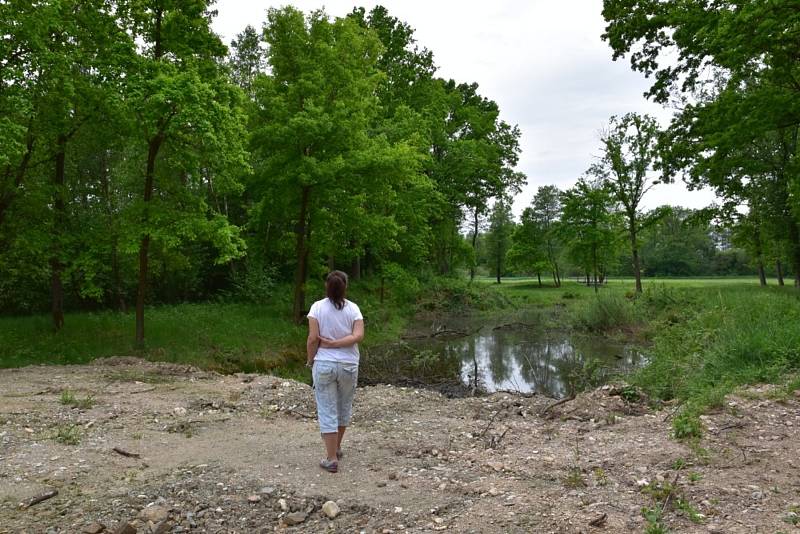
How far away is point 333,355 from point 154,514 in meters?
2.03

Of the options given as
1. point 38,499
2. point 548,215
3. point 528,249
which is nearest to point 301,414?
point 38,499

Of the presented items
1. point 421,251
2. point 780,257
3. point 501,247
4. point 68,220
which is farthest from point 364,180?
point 501,247

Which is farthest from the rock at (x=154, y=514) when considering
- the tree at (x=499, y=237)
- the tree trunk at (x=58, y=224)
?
the tree at (x=499, y=237)

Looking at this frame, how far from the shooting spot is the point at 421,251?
95.5 ft

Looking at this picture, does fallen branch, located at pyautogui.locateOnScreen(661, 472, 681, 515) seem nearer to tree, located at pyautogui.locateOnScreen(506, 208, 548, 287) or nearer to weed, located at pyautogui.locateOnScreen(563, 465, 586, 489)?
weed, located at pyautogui.locateOnScreen(563, 465, 586, 489)

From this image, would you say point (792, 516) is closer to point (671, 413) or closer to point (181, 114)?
point (671, 413)

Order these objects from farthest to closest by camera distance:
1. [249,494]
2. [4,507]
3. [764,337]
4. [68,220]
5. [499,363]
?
[499,363], [68,220], [764,337], [249,494], [4,507]

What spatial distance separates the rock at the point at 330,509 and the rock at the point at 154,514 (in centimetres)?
131

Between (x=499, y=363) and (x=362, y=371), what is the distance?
4707 millimetres

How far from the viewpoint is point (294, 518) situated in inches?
163

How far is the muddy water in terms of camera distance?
12070 millimetres

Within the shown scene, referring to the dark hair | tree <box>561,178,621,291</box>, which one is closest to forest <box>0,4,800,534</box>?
the dark hair

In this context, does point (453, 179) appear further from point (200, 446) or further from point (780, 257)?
point (200, 446)

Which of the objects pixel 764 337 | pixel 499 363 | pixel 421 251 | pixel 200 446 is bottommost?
pixel 499 363
